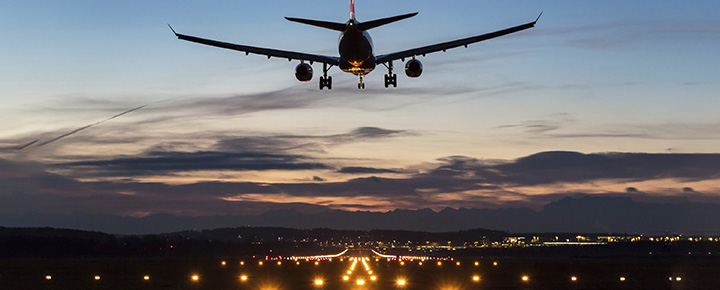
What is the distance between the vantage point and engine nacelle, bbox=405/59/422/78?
68.1 m

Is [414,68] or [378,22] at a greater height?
[378,22]

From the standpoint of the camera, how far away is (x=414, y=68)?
223 ft

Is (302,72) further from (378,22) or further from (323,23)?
(378,22)

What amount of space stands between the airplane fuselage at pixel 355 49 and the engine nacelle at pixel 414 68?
4227 millimetres

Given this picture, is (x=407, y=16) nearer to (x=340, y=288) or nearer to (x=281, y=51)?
(x=281, y=51)

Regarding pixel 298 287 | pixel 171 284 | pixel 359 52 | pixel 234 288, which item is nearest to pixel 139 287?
pixel 171 284

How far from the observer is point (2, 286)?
79188mm

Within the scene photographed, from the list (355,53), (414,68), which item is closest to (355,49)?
(355,53)

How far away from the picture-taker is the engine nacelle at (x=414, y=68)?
68062mm

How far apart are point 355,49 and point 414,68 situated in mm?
7707

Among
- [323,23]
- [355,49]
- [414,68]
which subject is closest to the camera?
[323,23]

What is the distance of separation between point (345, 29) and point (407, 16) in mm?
7085

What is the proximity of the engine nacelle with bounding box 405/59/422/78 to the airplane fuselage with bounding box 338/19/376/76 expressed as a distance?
13.9 feet

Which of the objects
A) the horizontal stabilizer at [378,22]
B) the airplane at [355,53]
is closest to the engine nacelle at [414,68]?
the airplane at [355,53]
